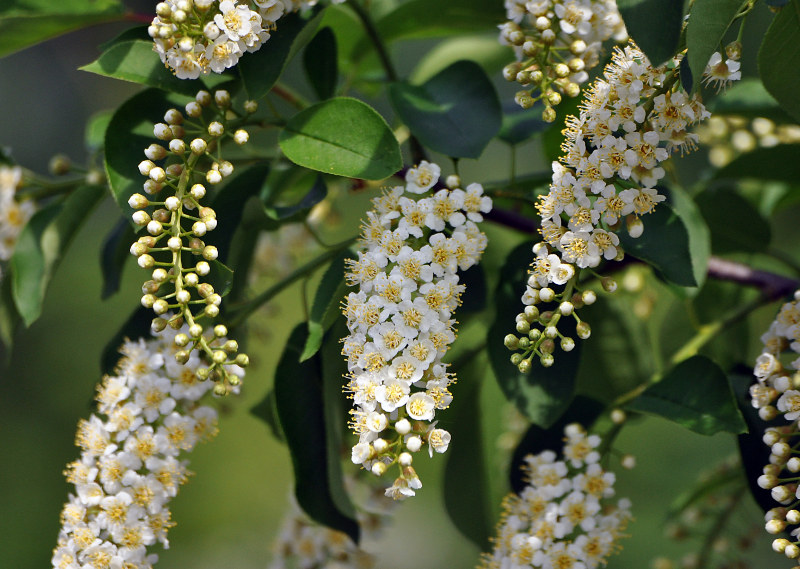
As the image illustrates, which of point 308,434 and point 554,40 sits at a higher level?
point 554,40

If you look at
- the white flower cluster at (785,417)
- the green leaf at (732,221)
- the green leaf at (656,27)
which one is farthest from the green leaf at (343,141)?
the green leaf at (732,221)

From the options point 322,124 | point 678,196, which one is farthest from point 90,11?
point 678,196

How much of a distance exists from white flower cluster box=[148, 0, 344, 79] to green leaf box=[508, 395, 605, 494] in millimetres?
680

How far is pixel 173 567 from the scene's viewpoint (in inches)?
125

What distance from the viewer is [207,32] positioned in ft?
2.88

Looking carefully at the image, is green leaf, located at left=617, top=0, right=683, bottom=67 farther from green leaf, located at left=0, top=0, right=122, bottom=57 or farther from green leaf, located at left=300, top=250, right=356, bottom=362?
green leaf, located at left=0, top=0, right=122, bottom=57

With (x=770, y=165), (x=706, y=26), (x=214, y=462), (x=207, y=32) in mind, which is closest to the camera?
(x=706, y=26)

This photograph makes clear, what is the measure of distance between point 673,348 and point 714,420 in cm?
45

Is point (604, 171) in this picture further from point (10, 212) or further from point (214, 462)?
point (214, 462)

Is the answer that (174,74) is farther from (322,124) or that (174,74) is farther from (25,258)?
(25,258)

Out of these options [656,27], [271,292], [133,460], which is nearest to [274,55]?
[271,292]

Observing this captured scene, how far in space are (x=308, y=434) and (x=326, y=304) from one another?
0.19 meters

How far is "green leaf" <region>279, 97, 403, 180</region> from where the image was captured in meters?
0.90

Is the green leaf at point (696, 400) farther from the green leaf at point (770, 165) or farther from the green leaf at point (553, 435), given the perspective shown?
the green leaf at point (770, 165)
